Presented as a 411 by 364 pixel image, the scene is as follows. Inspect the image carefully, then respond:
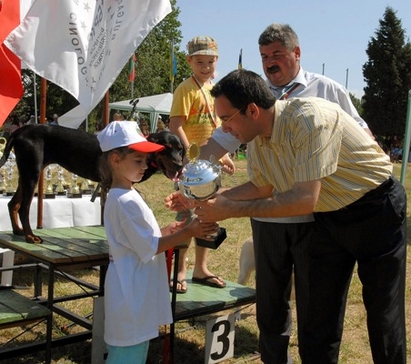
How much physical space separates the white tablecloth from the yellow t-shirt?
1.66 m

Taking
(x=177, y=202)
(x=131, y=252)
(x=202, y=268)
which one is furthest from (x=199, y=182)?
(x=202, y=268)

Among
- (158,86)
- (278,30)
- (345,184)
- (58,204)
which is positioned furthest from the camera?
(158,86)

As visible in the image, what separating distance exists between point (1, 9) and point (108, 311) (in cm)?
234

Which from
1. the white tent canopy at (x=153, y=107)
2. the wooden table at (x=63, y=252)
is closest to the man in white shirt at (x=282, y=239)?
the wooden table at (x=63, y=252)

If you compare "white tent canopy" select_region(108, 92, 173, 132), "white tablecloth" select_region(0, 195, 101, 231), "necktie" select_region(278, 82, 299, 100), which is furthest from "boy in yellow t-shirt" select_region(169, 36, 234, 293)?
"white tent canopy" select_region(108, 92, 173, 132)

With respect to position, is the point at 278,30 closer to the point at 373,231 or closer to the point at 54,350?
the point at 373,231

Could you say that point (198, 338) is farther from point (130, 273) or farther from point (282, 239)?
point (130, 273)

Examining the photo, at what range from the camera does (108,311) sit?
2.67 metres

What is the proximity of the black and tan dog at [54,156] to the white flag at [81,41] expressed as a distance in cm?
48

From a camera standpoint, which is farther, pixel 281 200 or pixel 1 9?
pixel 1 9

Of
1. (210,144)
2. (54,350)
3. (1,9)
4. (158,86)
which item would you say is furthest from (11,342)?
(158,86)

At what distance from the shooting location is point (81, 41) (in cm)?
402

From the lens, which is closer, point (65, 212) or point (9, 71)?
point (9, 71)

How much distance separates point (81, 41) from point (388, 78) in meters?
35.4
